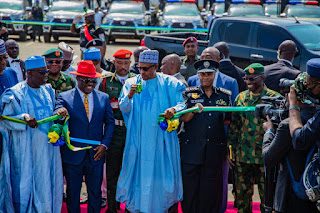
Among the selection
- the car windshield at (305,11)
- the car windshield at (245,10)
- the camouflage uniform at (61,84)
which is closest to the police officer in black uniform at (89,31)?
the camouflage uniform at (61,84)

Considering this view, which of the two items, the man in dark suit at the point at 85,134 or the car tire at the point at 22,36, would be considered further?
the car tire at the point at 22,36

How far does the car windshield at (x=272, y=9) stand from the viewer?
24297 millimetres

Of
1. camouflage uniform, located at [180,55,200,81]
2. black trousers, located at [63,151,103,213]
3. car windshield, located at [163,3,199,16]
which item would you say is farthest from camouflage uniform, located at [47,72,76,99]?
car windshield, located at [163,3,199,16]

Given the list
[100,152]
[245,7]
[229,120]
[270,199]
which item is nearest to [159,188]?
[100,152]

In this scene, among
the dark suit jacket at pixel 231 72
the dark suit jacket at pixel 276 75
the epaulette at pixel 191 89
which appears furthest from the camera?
the dark suit jacket at pixel 231 72

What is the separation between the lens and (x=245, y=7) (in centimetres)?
2086

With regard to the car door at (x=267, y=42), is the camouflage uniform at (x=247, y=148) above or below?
below

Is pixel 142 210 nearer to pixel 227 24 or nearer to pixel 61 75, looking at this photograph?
pixel 61 75

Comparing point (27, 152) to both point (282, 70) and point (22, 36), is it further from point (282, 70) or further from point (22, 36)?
point (22, 36)

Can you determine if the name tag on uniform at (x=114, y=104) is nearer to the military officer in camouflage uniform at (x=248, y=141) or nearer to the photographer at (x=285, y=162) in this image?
the military officer in camouflage uniform at (x=248, y=141)

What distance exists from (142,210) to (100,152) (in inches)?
33.2

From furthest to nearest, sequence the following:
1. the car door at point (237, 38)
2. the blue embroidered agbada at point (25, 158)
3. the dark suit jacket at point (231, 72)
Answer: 1. the car door at point (237, 38)
2. the dark suit jacket at point (231, 72)
3. the blue embroidered agbada at point (25, 158)

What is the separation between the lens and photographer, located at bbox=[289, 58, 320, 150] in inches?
157

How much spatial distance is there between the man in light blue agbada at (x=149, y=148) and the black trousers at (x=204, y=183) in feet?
0.35
